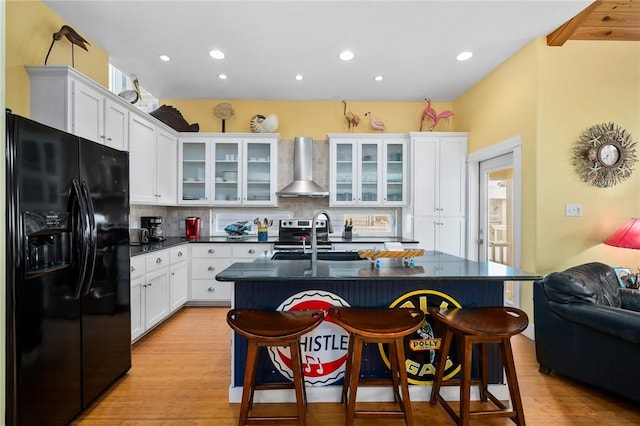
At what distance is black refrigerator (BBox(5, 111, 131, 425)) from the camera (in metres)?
1.46

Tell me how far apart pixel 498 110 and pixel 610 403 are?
2.85 meters

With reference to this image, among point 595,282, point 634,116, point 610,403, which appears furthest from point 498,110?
point 610,403

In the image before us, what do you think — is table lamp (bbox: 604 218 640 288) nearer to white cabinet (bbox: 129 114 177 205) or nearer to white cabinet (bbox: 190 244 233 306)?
white cabinet (bbox: 190 244 233 306)

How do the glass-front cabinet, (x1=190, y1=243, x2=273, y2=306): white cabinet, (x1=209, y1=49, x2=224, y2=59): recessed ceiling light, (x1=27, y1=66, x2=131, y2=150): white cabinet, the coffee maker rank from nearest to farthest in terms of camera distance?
(x1=27, y1=66, x2=131, y2=150): white cabinet → (x1=209, y1=49, x2=224, y2=59): recessed ceiling light → the coffee maker → (x1=190, y1=243, x2=273, y2=306): white cabinet → the glass-front cabinet

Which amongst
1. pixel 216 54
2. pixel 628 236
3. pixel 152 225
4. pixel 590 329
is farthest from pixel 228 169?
pixel 628 236

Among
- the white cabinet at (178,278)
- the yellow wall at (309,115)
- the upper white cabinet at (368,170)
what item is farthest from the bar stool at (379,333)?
the yellow wall at (309,115)

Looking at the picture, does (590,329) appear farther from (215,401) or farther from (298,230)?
(298,230)

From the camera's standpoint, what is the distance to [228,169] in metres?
4.45

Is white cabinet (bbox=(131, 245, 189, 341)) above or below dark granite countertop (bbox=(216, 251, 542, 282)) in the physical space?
below

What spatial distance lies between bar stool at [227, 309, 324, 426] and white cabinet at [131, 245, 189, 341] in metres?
1.62

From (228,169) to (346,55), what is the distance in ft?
7.26

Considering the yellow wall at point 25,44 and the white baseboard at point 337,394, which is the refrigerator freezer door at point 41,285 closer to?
the white baseboard at point 337,394

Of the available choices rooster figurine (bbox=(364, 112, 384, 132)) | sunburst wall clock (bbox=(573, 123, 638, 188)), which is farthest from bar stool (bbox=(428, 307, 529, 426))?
rooster figurine (bbox=(364, 112, 384, 132))

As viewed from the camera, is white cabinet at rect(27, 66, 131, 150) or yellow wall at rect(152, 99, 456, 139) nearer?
white cabinet at rect(27, 66, 131, 150)
